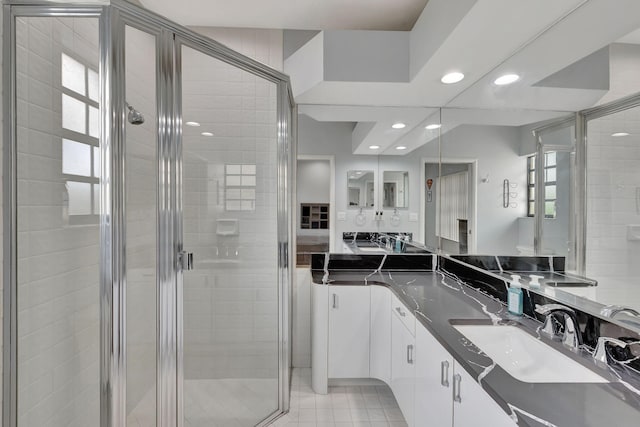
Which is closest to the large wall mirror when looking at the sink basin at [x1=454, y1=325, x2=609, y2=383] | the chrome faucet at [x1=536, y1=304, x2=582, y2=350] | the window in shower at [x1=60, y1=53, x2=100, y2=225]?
the chrome faucet at [x1=536, y1=304, x2=582, y2=350]

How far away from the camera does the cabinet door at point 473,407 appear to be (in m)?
0.91

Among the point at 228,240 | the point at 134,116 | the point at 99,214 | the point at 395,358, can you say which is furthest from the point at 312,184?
the point at 99,214

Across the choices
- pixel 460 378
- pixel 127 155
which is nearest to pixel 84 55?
pixel 127 155

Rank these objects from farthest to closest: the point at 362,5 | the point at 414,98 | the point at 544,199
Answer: the point at 414,98, the point at 362,5, the point at 544,199

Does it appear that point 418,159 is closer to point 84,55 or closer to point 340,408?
point 340,408

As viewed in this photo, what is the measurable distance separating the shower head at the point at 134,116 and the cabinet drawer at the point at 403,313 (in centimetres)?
150

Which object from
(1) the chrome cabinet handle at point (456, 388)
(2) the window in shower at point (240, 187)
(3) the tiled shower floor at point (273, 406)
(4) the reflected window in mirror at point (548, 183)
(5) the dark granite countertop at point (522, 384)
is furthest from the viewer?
(2) the window in shower at point (240, 187)

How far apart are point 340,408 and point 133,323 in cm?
147

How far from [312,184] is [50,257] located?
1702mm

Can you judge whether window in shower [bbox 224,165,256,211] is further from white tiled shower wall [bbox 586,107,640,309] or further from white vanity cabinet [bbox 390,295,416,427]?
white tiled shower wall [bbox 586,107,640,309]

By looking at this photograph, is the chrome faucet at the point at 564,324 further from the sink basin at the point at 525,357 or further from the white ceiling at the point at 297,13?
the white ceiling at the point at 297,13

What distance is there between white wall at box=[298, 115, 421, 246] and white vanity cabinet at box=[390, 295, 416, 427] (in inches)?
30.4

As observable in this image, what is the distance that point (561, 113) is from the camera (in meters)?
1.39

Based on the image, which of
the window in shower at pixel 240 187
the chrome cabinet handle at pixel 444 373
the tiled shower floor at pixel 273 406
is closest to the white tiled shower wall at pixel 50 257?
the tiled shower floor at pixel 273 406
